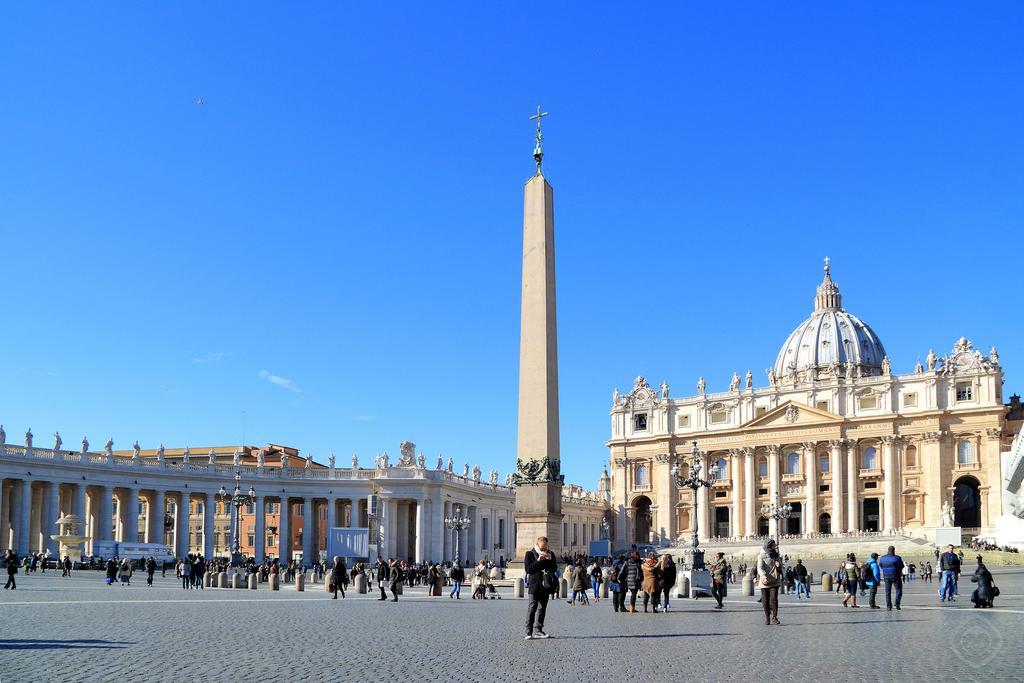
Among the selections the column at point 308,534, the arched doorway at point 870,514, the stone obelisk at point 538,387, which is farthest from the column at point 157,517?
the arched doorway at point 870,514

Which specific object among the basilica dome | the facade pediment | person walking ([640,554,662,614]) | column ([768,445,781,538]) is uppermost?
the basilica dome

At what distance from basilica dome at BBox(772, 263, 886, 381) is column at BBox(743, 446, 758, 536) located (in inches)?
1011

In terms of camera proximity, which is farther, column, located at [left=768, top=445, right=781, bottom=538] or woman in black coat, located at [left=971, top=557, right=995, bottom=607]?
column, located at [left=768, top=445, right=781, bottom=538]

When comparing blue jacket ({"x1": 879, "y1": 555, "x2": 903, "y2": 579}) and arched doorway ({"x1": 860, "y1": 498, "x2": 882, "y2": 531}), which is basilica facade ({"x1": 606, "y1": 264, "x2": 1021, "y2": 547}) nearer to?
arched doorway ({"x1": 860, "y1": 498, "x2": 882, "y2": 531})

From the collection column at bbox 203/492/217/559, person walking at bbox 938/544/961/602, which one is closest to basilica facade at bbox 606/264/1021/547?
column at bbox 203/492/217/559

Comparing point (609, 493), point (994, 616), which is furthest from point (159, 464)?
point (609, 493)

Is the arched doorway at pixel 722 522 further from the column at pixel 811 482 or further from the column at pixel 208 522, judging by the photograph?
the column at pixel 208 522

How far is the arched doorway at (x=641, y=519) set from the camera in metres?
110

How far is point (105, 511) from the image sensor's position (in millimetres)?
61688

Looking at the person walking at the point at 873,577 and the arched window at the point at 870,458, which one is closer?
the person walking at the point at 873,577

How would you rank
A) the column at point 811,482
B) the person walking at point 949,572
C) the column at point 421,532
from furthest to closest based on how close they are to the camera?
the column at point 811,482 → the column at point 421,532 → the person walking at point 949,572

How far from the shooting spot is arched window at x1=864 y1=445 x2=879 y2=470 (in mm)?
97438

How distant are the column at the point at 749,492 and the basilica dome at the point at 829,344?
25.7m

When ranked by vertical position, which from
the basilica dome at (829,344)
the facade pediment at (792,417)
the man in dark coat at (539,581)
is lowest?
the man in dark coat at (539,581)
